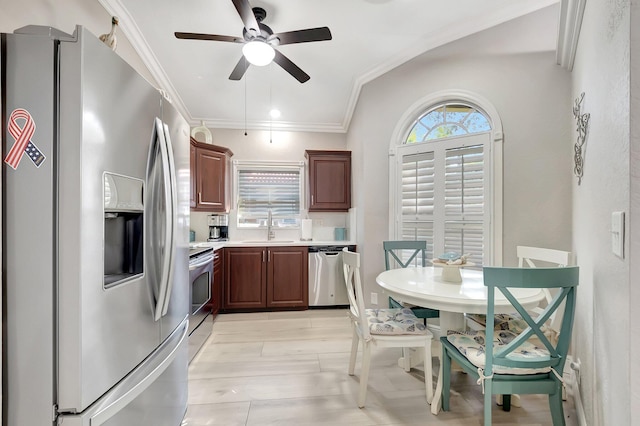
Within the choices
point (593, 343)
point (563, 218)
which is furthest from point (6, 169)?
point (563, 218)

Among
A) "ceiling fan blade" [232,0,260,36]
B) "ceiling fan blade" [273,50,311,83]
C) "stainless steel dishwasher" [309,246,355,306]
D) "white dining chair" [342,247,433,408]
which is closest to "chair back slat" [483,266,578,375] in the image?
"white dining chair" [342,247,433,408]

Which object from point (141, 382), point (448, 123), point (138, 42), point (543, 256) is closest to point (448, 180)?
point (448, 123)

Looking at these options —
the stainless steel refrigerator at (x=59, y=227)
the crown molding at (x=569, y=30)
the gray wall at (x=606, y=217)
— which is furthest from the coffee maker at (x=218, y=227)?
the crown molding at (x=569, y=30)

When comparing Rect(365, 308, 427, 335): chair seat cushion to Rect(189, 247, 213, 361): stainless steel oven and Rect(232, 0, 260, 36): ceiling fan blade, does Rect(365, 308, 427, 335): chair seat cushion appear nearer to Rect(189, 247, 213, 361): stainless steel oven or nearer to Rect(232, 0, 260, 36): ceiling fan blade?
Rect(189, 247, 213, 361): stainless steel oven

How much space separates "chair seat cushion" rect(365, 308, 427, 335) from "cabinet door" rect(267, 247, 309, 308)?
1630 mm

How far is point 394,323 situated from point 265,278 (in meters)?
2.07

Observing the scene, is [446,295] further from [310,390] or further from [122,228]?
[122,228]

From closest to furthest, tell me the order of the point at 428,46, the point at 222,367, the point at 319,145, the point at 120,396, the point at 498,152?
the point at 120,396 → the point at 222,367 → the point at 498,152 → the point at 428,46 → the point at 319,145

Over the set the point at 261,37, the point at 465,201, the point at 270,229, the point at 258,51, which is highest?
the point at 261,37

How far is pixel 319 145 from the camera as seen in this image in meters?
4.41

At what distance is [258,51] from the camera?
6.90 feet

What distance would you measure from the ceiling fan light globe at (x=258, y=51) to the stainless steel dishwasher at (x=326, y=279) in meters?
2.29

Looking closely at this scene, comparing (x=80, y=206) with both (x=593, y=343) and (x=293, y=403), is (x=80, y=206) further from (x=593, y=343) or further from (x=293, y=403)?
(x=593, y=343)

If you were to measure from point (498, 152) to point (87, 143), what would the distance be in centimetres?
293
